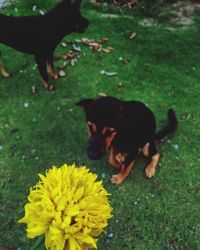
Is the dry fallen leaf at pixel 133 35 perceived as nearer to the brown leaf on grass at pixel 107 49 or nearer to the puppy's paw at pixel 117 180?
the brown leaf on grass at pixel 107 49

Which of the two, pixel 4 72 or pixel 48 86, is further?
pixel 4 72

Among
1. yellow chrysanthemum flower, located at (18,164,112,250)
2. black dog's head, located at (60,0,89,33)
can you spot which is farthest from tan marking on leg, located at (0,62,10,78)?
yellow chrysanthemum flower, located at (18,164,112,250)

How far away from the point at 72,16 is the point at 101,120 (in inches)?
71.0

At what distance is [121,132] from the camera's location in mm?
4066

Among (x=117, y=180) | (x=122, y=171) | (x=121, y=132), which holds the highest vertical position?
(x=121, y=132)

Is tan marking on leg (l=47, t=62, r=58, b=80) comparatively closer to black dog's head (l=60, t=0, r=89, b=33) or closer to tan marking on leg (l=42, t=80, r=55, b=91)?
tan marking on leg (l=42, t=80, r=55, b=91)

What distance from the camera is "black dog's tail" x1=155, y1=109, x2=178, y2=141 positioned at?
4.63 meters

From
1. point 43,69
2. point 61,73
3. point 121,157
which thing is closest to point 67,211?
point 121,157

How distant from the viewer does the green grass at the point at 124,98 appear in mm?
4273

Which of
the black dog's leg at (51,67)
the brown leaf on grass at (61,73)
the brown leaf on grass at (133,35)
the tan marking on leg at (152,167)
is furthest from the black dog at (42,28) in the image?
the tan marking on leg at (152,167)

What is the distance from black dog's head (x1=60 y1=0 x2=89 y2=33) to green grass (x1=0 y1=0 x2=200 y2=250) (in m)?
0.74

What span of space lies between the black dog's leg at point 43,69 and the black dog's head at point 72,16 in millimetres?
452

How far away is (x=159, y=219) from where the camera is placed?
4324 millimetres

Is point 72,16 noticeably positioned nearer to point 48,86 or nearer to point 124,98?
point 48,86
